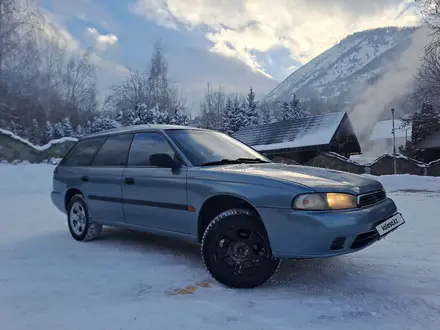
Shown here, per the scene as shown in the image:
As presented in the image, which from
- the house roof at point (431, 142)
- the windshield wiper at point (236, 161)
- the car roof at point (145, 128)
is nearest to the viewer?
the windshield wiper at point (236, 161)

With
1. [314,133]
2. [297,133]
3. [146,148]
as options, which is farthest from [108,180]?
[297,133]

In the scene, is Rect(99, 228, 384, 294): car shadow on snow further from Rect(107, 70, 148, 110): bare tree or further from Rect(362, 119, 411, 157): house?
Rect(362, 119, 411, 157): house

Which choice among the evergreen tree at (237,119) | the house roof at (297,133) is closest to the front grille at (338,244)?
the house roof at (297,133)

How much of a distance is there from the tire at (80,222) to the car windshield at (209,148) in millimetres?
1838

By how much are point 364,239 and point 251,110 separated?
46772 mm

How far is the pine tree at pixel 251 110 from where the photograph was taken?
48656mm

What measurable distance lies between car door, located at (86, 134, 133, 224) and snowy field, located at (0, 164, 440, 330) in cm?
48

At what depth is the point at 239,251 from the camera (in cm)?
354

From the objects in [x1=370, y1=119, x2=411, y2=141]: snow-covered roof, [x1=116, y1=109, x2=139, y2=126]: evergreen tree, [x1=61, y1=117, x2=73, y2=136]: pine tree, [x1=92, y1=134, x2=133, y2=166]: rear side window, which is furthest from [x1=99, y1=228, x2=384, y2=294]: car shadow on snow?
[x1=370, y1=119, x2=411, y2=141]: snow-covered roof

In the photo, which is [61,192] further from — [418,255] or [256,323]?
[418,255]

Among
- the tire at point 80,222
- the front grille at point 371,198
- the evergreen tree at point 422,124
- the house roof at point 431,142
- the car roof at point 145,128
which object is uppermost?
the evergreen tree at point 422,124

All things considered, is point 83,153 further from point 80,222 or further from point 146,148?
point 146,148

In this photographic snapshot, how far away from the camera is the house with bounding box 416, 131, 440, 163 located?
33.4m

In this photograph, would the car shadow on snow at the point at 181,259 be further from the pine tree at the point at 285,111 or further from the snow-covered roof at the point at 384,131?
the snow-covered roof at the point at 384,131
